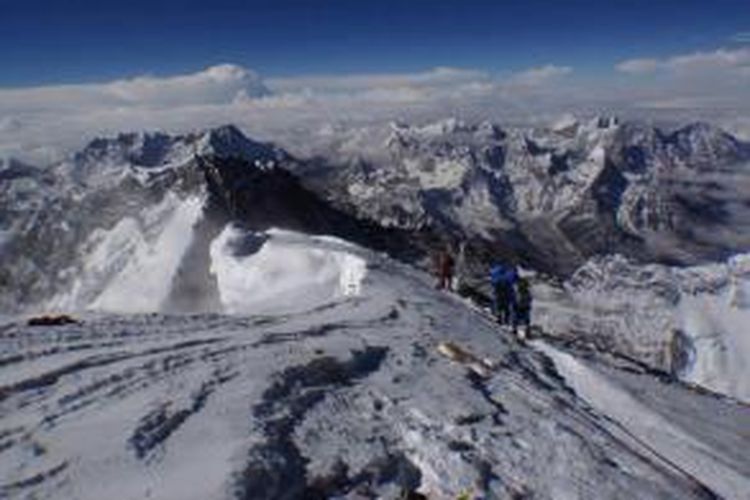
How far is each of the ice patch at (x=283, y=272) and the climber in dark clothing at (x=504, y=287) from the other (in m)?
6.01

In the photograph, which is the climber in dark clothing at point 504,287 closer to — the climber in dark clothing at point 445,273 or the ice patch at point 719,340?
the climber in dark clothing at point 445,273

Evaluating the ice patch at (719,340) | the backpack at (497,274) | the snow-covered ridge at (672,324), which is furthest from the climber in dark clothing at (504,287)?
the ice patch at (719,340)

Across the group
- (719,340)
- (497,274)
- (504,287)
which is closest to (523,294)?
(504,287)

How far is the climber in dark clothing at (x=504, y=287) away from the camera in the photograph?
38.7m

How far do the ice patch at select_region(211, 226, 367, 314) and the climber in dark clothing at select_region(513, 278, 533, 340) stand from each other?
6900mm

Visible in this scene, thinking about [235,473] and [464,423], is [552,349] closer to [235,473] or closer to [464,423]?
[464,423]

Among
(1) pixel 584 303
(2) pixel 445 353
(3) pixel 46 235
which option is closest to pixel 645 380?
(2) pixel 445 353

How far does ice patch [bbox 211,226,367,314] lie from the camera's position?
155 ft

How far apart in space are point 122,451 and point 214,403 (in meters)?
3.45

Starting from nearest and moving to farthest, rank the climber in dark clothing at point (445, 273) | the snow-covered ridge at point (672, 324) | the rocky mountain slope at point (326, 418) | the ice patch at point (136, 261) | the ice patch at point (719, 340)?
the rocky mountain slope at point (326, 418) < the climber in dark clothing at point (445, 273) < the ice patch at point (136, 261) < the snow-covered ridge at point (672, 324) < the ice patch at point (719, 340)

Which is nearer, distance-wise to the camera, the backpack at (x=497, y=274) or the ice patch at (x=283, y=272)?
the backpack at (x=497, y=274)

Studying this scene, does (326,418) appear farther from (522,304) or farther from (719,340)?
(719,340)

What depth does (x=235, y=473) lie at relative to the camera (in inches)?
648

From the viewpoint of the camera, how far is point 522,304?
3900 centimetres
